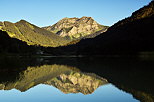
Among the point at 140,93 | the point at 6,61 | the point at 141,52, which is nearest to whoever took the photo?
the point at 140,93

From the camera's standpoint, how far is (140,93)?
2370 centimetres

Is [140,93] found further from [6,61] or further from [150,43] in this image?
[150,43]

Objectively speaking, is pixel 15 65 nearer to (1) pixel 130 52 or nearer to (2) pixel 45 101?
(2) pixel 45 101

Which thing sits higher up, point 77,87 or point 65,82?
point 77,87

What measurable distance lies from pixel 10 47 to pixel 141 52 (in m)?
91.2

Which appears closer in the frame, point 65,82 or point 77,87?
point 77,87

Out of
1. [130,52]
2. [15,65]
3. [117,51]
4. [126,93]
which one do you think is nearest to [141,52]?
[130,52]

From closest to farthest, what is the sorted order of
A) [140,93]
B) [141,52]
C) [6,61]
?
[140,93] < [6,61] < [141,52]

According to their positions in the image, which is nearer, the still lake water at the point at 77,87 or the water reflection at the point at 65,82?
the still lake water at the point at 77,87

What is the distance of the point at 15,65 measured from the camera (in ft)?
200

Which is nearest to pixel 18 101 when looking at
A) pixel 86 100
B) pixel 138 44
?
pixel 86 100

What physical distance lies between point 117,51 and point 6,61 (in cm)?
12792

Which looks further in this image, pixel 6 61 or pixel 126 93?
pixel 6 61

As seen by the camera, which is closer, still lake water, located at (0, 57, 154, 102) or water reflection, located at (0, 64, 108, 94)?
still lake water, located at (0, 57, 154, 102)
